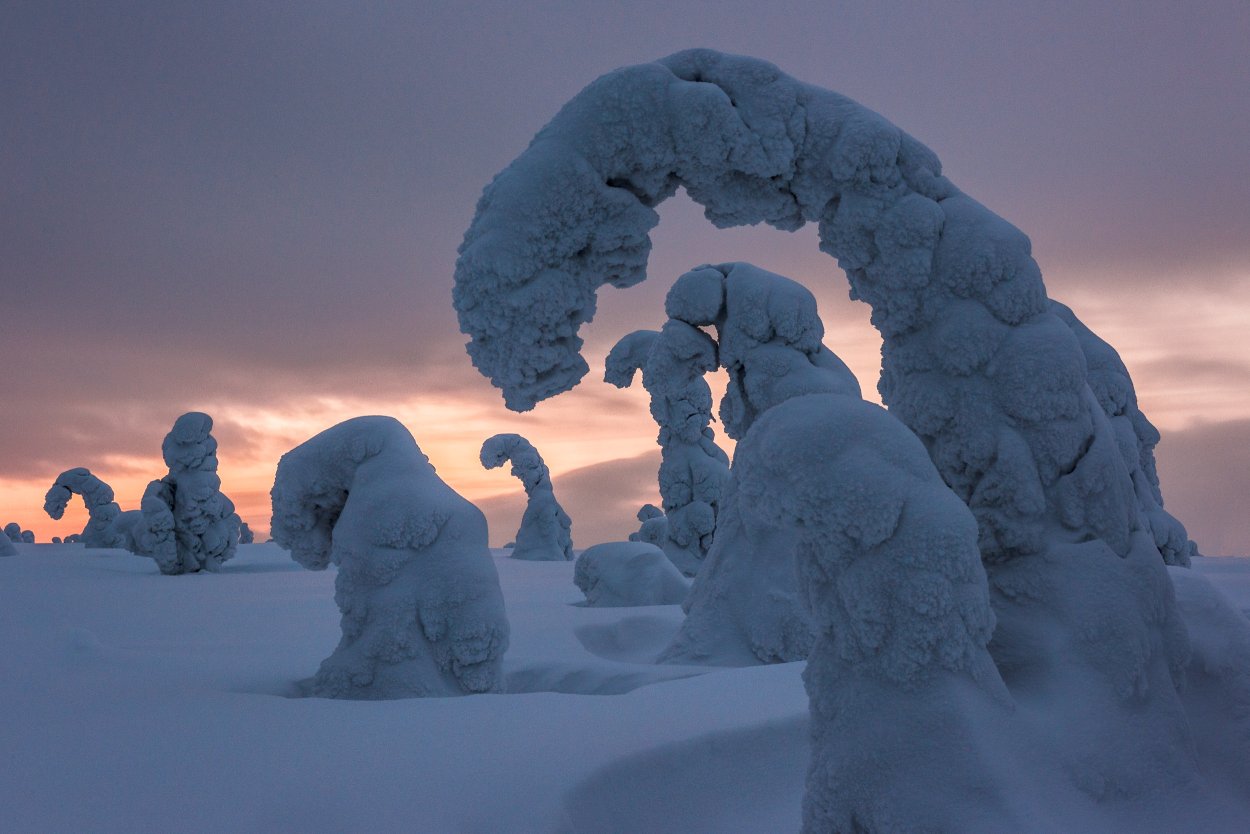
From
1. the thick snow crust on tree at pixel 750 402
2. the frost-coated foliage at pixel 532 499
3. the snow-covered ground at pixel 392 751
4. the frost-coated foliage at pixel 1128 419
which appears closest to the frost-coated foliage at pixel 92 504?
the frost-coated foliage at pixel 532 499

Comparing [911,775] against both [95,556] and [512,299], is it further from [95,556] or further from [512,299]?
[95,556]

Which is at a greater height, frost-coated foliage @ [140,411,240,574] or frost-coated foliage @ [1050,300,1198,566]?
frost-coated foliage @ [140,411,240,574]

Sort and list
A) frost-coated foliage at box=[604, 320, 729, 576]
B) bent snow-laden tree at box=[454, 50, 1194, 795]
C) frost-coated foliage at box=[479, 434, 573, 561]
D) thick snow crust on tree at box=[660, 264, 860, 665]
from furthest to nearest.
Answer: frost-coated foliage at box=[479, 434, 573, 561] → frost-coated foliage at box=[604, 320, 729, 576] → thick snow crust on tree at box=[660, 264, 860, 665] → bent snow-laden tree at box=[454, 50, 1194, 795]

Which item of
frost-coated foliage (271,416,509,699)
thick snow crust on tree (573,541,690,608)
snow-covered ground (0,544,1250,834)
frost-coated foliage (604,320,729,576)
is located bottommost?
snow-covered ground (0,544,1250,834)

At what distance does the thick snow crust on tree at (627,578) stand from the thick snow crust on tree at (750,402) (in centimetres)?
258

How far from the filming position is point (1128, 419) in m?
6.05

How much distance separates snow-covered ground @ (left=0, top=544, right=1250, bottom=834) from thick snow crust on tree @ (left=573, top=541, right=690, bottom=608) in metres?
3.44

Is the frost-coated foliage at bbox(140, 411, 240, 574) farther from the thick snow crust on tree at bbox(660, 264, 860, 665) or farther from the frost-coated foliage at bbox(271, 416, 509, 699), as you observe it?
the frost-coated foliage at bbox(271, 416, 509, 699)

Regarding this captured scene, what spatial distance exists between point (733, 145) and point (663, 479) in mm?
8568

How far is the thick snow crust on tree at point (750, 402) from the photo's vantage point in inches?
213

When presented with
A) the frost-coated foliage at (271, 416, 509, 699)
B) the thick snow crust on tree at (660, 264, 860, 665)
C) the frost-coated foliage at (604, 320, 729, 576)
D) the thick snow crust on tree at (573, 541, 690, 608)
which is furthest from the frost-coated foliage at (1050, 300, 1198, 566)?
the frost-coated foliage at (604, 320, 729, 576)

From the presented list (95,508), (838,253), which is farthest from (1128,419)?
(95,508)

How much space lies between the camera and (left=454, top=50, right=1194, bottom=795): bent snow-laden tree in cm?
266

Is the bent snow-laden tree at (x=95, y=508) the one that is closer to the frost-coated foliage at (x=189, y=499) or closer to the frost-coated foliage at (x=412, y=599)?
the frost-coated foliage at (x=189, y=499)
